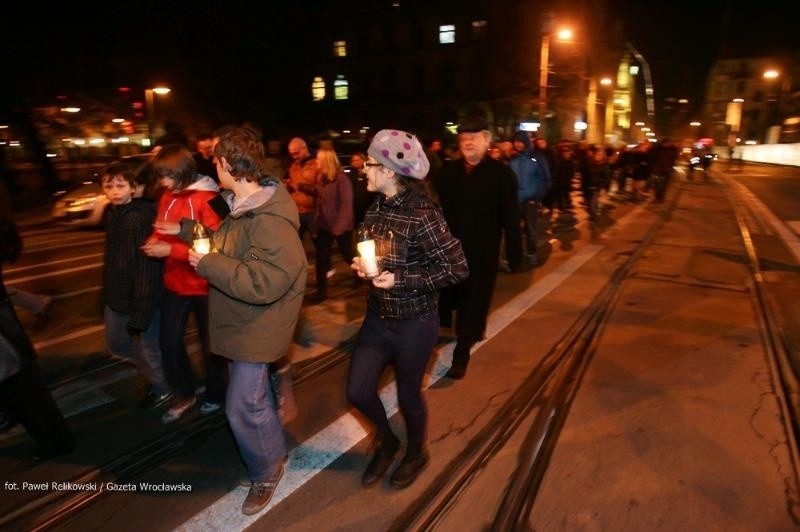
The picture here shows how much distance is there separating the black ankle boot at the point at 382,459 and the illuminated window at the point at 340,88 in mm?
51566

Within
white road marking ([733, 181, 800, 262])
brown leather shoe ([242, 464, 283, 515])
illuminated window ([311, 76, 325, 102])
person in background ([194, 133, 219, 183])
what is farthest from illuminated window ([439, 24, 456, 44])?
brown leather shoe ([242, 464, 283, 515])

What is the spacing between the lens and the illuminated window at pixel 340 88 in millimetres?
52156

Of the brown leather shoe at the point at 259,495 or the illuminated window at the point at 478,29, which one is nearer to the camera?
the brown leather shoe at the point at 259,495

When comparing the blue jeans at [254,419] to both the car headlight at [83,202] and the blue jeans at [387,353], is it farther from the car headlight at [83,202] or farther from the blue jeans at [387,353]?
the car headlight at [83,202]

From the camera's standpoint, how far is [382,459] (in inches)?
131

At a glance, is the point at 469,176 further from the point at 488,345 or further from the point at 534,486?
the point at 534,486

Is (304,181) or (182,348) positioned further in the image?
(304,181)

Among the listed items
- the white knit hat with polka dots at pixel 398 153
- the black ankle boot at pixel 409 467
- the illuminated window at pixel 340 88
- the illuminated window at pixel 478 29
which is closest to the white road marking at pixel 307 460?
the black ankle boot at pixel 409 467

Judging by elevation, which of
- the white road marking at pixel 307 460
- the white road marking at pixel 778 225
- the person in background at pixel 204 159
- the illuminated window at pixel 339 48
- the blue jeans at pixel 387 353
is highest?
the illuminated window at pixel 339 48

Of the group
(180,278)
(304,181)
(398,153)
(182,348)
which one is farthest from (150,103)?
(398,153)

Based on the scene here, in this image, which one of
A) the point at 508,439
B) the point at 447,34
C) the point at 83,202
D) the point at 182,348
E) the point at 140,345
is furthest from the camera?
the point at 447,34

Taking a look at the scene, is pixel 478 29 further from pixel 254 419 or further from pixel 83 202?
→ pixel 254 419

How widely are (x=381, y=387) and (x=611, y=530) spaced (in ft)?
6.86

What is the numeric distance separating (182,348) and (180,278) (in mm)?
552
